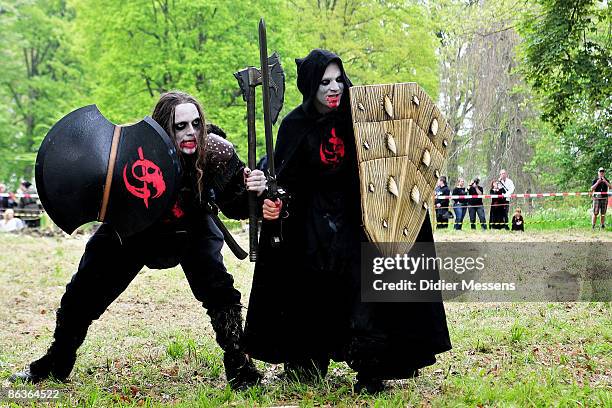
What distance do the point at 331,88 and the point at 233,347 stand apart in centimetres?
165

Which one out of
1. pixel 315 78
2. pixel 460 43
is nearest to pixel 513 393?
pixel 315 78

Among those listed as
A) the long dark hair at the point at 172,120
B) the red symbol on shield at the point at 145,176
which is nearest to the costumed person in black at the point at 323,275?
the long dark hair at the point at 172,120

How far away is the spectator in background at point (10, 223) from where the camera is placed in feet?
54.8

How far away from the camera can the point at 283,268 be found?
4.45m

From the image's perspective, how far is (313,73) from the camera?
4.30 m

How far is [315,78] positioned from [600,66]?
8237mm

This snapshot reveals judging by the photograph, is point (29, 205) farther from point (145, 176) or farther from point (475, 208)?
point (145, 176)

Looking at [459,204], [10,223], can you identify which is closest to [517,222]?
[459,204]

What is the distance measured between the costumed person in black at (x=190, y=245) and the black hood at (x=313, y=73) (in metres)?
0.56

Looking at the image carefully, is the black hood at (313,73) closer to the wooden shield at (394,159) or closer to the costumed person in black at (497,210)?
the wooden shield at (394,159)

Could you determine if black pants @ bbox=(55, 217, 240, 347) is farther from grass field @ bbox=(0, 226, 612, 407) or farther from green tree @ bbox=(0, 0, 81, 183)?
green tree @ bbox=(0, 0, 81, 183)

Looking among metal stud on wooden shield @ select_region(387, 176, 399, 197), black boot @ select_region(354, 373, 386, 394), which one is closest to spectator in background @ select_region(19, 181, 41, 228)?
black boot @ select_region(354, 373, 386, 394)

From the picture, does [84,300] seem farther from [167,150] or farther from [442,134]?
[442,134]

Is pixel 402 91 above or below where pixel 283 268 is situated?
above
